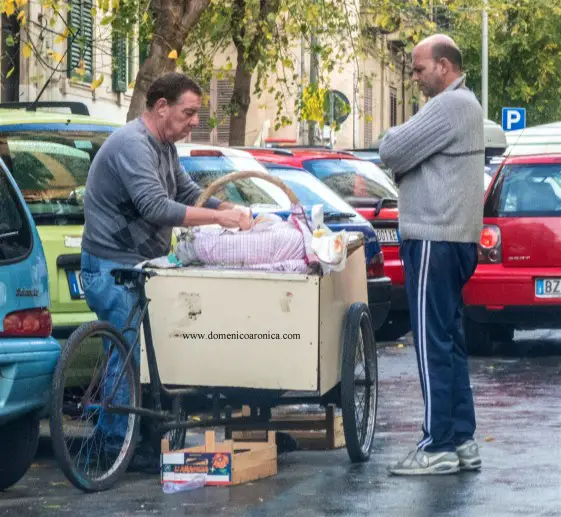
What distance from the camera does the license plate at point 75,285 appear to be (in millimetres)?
8969

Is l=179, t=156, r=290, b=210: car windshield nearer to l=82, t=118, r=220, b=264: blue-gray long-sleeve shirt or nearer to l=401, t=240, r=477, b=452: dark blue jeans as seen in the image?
l=82, t=118, r=220, b=264: blue-gray long-sleeve shirt

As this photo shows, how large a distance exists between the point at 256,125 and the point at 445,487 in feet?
118

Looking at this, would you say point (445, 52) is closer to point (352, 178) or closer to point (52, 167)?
point (52, 167)

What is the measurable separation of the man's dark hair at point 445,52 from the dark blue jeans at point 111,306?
1707mm

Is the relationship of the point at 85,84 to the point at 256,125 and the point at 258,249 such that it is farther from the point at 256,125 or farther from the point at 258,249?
the point at 258,249

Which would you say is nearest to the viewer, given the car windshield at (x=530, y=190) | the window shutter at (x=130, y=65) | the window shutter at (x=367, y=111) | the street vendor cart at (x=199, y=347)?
the street vendor cart at (x=199, y=347)

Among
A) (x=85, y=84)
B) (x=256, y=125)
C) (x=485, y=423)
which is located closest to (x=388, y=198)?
(x=485, y=423)

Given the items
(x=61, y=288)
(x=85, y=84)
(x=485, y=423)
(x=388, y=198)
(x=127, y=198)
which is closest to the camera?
(x=127, y=198)

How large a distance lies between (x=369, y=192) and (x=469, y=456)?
7776mm

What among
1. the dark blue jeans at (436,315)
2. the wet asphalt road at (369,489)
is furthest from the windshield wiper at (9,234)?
the dark blue jeans at (436,315)

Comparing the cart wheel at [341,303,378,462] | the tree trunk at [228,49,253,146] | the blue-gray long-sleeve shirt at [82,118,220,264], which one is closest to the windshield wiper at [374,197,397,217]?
the cart wheel at [341,303,378,462]

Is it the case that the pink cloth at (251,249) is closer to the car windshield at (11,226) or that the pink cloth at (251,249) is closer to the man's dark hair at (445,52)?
the car windshield at (11,226)

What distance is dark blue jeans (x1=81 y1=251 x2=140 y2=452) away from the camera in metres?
7.85

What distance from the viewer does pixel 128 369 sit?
7848 mm
